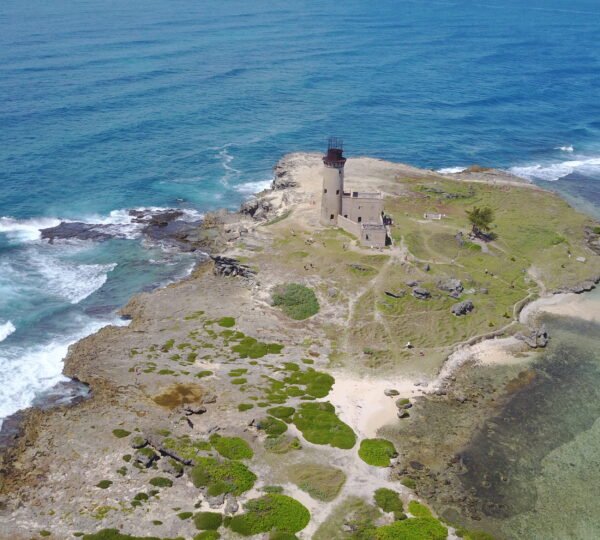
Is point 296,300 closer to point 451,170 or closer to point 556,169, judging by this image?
point 451,170

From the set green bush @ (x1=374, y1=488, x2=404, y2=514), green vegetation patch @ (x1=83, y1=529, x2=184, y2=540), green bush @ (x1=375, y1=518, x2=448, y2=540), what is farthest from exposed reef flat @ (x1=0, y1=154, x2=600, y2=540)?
green vegetation patch @ (x1=83, y1=529, x2=184, y2=540)

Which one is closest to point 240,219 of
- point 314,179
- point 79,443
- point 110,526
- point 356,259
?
point 314,179

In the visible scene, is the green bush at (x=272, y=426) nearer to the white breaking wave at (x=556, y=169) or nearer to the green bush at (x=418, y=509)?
the green bush at (x=418, y=509)

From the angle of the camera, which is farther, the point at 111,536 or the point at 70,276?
the point at 70,276

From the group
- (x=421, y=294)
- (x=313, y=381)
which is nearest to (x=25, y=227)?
(x=313, y=381)

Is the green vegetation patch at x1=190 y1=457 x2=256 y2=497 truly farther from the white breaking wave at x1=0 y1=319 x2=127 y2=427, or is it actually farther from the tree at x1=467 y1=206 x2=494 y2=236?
the tree at x1=467 y1=206 x2=494 y2=236

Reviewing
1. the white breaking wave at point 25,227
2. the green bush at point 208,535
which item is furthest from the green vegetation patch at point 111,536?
the white breaking wave at point 25,227

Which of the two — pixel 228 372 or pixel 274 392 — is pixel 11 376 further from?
pixel 274 392
